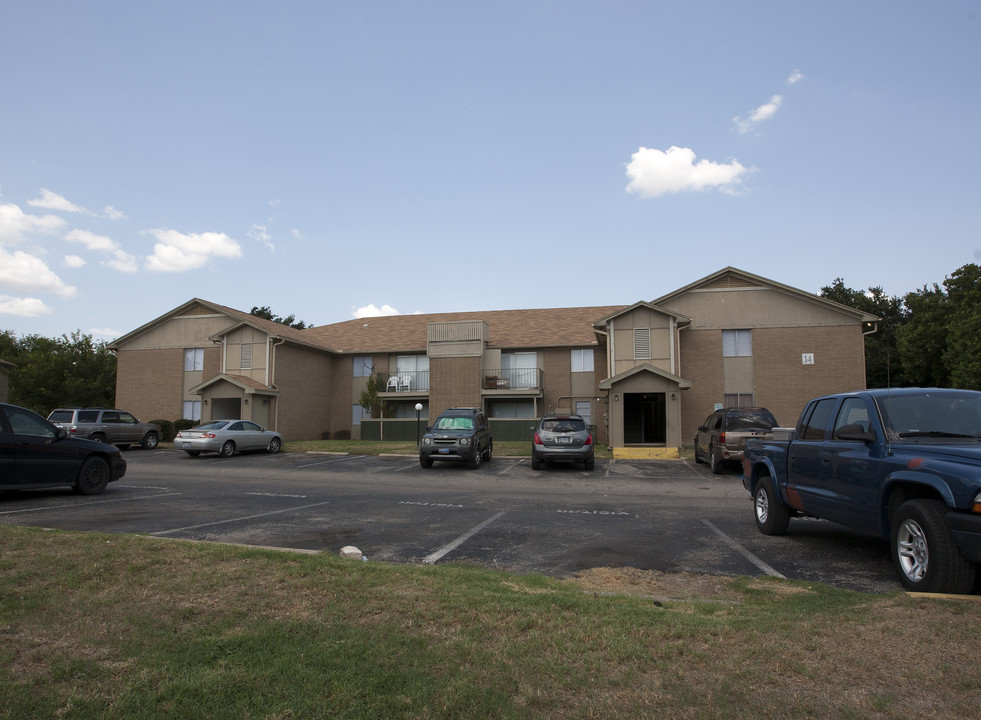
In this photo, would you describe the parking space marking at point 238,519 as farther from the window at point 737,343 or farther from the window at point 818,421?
the window at point 737,343

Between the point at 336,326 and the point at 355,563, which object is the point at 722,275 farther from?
the point at 355,563

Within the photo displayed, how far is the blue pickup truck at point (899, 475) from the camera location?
489cm

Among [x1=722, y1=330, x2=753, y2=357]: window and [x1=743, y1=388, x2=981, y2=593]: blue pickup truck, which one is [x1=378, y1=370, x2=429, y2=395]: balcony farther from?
[x1=743, y1=388, x2=981, y2=593]: blue pickup truck

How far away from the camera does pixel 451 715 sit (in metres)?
3.03

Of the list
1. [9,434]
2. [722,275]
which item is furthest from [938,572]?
[722,275]

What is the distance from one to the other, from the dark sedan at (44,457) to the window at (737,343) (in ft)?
79.5

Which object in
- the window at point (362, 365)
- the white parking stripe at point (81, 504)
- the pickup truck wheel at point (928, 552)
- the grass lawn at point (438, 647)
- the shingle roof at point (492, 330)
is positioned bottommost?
the white parking stripe at point (81, 504)

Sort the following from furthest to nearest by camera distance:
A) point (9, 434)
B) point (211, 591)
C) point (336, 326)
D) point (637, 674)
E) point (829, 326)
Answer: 1. point (336, 326)
2. point (829, 326)
3. point (9, 434)
4. point (211, 591)
5. point (637, 674)

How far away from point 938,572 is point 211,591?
18.3ft

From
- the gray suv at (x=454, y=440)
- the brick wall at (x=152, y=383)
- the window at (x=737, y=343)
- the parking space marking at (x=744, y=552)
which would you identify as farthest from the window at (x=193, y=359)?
the parking space marking at (x=744, y=552)

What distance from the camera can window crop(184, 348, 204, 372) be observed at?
3347 centimetres

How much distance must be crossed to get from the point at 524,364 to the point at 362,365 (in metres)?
9.37

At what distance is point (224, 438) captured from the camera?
77.0 feet

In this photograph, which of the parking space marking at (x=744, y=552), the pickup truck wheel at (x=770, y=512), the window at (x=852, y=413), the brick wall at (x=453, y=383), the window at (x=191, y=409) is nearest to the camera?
the parking space marking at (x=744, y=552)
